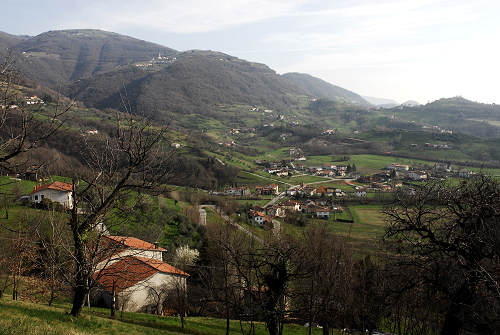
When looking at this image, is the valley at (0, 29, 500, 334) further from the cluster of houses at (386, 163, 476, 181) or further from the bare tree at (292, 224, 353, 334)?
the cluster of houses at (386, 163, 476, 181)

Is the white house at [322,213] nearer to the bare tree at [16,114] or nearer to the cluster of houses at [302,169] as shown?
the cluster of houses at [302,169]

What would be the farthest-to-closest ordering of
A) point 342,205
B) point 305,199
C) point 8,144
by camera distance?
1. point 305,199
2. point 342,205
3. point 8,144

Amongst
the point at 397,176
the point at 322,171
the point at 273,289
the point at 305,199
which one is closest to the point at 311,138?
the point at 322,171

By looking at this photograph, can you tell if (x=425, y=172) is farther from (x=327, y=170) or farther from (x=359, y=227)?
(x=359, y=227)

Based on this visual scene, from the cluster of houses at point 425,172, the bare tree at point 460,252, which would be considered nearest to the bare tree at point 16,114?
the bare tree at point 460,252

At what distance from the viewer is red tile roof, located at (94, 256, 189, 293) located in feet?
30.7

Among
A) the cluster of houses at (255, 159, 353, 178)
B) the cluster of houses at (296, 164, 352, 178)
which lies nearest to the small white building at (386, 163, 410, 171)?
the cluster of houses at (255, 159, 353, 178)

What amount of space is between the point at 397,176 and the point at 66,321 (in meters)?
91.7

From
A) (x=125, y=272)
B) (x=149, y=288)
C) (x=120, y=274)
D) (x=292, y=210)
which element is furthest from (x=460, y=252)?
(x=292, y=210)

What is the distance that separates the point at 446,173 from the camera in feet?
281

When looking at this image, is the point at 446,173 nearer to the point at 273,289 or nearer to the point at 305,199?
the point at 305,199

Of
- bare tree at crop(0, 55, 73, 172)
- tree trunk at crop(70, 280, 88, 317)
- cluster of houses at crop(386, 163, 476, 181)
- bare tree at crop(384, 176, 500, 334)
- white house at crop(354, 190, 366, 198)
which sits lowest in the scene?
white house at crop(354, 190, 366, 198)

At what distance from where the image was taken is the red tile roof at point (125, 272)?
30.7 feet

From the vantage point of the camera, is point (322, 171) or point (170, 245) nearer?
point (170, 245)
